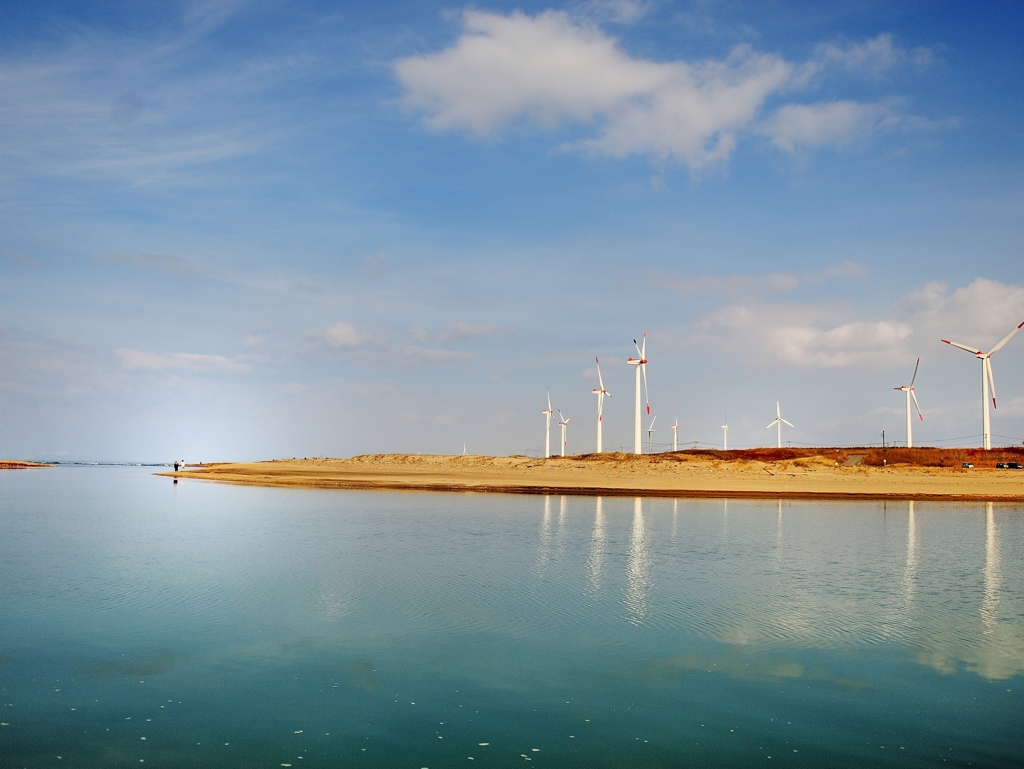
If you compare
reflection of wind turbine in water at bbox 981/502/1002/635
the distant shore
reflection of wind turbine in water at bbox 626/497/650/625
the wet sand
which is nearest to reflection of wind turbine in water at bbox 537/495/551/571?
reflection of wind turbine in water at bbox 626/497/650/625

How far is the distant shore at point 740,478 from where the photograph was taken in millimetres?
58750

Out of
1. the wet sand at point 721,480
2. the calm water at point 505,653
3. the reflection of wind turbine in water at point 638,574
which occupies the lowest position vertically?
the calm water at point 505,653

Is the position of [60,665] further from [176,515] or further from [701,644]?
[176,515]

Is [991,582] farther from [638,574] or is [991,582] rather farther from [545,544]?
[545,544]

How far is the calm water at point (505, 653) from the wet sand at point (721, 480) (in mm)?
30496

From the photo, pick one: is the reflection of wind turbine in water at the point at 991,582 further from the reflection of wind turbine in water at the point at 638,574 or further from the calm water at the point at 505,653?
the reflection of wind turbine in water at the point at 638,574

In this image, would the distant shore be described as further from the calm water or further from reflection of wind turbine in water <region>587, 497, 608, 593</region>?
the calm water

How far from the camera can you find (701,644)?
14727mm

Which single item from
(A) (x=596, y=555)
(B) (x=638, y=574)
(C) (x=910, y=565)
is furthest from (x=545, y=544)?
(C) (x=910, y=565)

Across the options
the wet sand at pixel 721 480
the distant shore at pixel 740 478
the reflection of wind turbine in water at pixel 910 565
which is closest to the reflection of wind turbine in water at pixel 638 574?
the reflection of wind turbine in water at pixel 910 565

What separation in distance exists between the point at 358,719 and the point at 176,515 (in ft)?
108

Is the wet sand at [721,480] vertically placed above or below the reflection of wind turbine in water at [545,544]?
above

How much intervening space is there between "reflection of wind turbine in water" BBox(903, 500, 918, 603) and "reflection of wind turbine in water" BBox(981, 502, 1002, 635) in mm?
1731

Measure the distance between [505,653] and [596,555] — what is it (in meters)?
11.9
